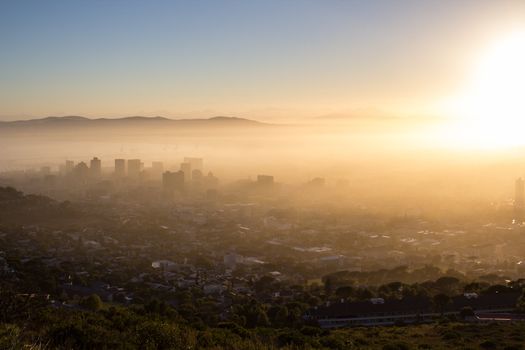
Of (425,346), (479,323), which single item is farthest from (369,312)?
(425,346)

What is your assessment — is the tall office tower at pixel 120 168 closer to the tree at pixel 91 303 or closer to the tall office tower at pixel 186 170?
the tall office tower at pixel 186 170

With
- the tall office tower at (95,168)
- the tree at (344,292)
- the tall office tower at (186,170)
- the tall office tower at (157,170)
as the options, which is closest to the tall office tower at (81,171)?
the tall office tower at (95,168)

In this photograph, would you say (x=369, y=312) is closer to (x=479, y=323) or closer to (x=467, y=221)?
(x=479, y=323)

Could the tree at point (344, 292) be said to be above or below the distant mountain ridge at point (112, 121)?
below

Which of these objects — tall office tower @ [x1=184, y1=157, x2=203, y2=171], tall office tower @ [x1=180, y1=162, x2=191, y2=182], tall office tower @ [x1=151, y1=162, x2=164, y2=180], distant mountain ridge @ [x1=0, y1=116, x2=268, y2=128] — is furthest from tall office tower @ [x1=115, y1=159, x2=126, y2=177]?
distant mountain ridge @ [x1=0, y1=116, x2=268, y2=128]

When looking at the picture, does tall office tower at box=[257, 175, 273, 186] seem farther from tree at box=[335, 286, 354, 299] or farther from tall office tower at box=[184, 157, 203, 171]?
tree at box=[335, 286, 354, 299]

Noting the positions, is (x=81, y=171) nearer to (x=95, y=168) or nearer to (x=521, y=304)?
(x=95, y=168)
